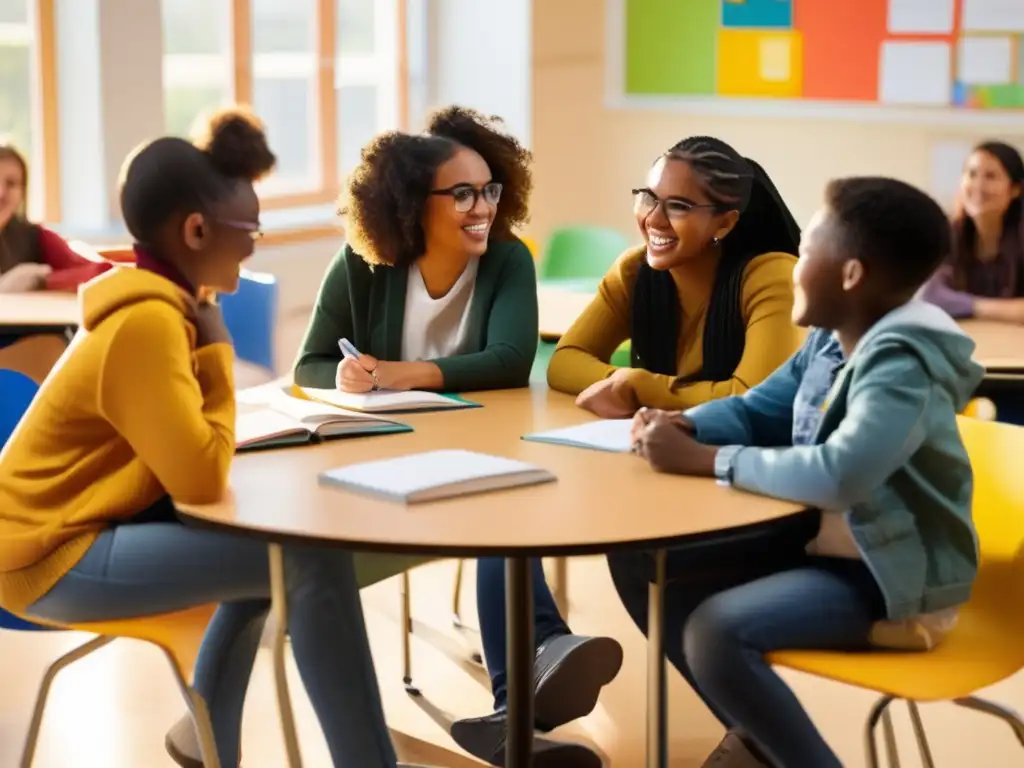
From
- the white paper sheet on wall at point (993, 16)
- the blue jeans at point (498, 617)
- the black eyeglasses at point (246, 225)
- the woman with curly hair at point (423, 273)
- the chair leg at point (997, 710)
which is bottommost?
the blue jeans at point (498, 617)

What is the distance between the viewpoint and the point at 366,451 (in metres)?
2.31

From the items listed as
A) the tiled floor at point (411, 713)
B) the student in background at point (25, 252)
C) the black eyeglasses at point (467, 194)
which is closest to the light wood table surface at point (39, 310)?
the student in background at point (25, 252)

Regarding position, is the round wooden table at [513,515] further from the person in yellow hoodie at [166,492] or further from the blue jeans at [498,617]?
the blue jeans at [498,617]

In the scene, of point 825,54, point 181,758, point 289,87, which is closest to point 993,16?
point 825,54

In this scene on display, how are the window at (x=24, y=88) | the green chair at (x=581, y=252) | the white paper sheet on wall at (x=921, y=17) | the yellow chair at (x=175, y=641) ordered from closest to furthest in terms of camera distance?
1. the yellow chair at (x=175, y=641)
2. the green chair at (x=581, y=252)
3. the window at (x=24, y=88)
4. the white paper sheet on wall at (x=921, y=17)

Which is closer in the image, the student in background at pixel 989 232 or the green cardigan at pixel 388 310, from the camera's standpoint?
the green cardigan at pixel 388 310

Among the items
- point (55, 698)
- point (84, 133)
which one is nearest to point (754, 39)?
point (84, 133)

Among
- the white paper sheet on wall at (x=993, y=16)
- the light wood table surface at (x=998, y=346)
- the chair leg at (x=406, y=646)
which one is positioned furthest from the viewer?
the white paper sheet on wall at (x=993, y=16)

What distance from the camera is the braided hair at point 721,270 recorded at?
2666 mm

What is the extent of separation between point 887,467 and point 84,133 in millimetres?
3630

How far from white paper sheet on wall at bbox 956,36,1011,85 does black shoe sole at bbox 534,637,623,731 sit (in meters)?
3.45

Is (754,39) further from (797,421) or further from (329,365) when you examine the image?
(797,421)

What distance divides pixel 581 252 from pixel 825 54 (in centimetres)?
157

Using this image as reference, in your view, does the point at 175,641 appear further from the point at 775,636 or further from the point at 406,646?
the point at 406,646
